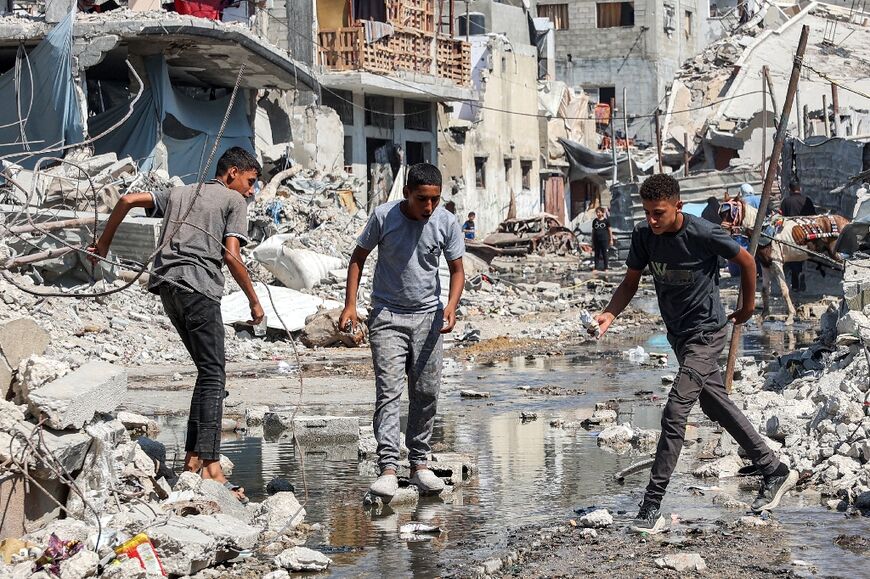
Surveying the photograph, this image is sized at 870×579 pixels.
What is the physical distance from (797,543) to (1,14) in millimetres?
22193

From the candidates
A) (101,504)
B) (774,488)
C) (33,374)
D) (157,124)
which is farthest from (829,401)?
(157,124)

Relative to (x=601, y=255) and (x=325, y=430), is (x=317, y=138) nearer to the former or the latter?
(x=601, y=255)

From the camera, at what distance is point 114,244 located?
18203 mm

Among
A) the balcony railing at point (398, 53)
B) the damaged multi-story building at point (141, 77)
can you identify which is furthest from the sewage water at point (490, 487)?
the balcony railing at point (398, 53)

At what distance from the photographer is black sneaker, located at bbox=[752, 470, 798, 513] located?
679 centimetres

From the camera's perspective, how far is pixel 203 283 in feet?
22.6

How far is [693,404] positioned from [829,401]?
1.78 m

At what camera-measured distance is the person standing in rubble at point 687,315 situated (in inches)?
252

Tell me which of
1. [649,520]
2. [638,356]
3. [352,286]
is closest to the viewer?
[649,520]

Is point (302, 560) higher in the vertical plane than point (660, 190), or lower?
lower

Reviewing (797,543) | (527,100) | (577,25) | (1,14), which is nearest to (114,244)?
(1,14)

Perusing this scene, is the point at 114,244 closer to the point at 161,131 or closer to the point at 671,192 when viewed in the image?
the point at 161,131

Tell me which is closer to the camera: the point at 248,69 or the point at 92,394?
the point at 92,394

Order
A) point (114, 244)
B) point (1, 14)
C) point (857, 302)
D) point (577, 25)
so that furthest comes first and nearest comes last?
1. point (577, 25)
2. point (1, 14)
3. point (114, 244)
4. point (857, 302)
